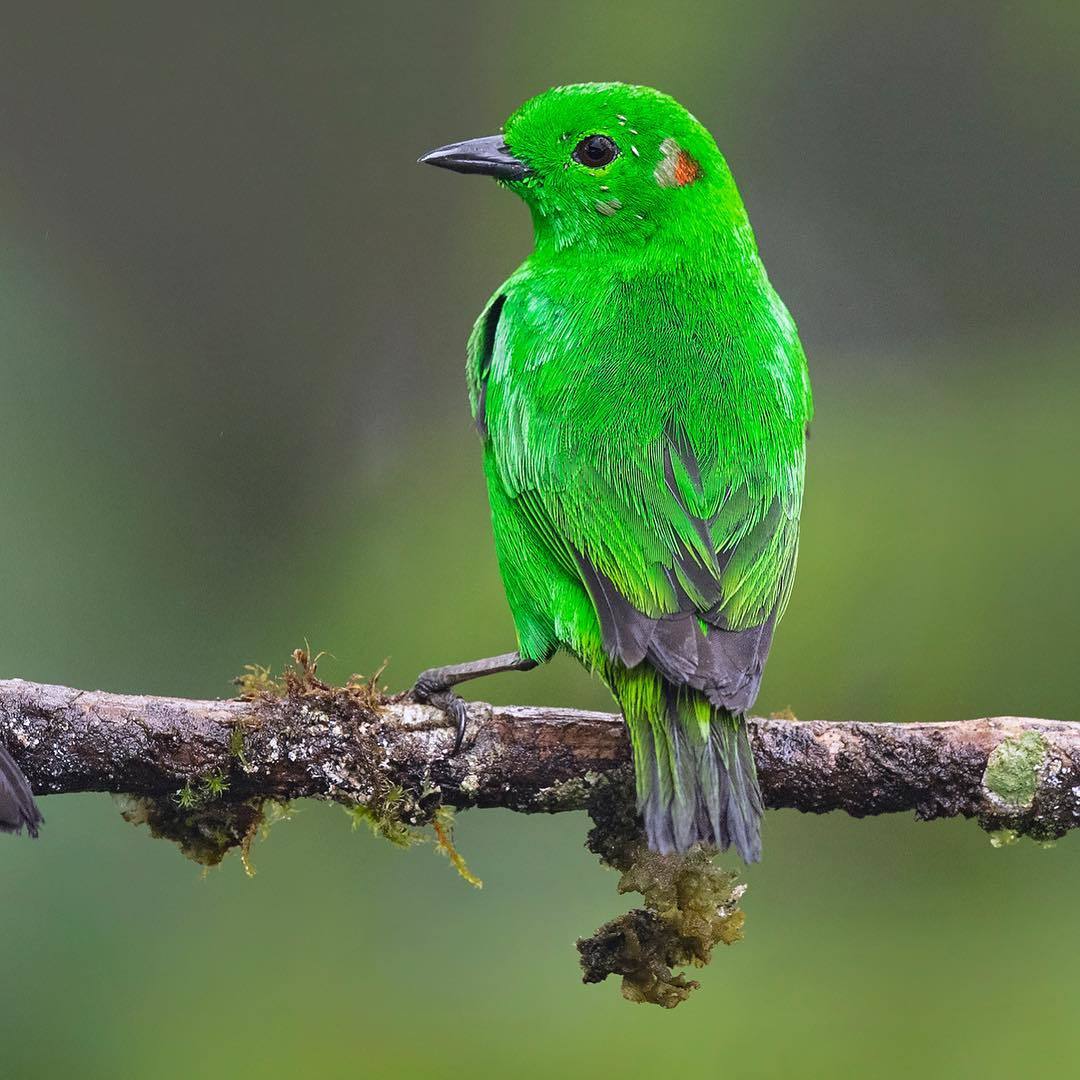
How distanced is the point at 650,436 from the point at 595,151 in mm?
1042

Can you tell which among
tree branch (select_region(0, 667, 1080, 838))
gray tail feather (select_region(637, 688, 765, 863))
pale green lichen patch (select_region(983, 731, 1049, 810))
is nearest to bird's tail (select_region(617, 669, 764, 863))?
gray tail feather (select_region(637, 688, 765, 863))

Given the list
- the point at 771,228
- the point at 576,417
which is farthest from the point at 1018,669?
the point at 576,417

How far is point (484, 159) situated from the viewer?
14.7 ft

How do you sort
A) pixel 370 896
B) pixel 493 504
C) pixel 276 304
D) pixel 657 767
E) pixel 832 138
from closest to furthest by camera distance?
pixel 657 767 → pixel 493 504 → pixel 370 896 → pixel 276 304 → pixel 832 138

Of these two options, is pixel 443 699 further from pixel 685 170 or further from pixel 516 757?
pixel 685 170

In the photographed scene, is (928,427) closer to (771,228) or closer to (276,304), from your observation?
(771,228)

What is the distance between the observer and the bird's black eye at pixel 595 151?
4.41 meters

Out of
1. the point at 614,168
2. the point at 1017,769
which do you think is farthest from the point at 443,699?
the point at 614,168

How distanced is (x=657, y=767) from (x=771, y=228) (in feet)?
14.7

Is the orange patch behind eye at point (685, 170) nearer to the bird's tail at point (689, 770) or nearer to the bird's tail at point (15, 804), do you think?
the bird's tail at point (689, 770)

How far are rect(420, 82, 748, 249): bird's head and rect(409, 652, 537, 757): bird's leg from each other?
4.10 ft

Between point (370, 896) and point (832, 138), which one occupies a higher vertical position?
point (832, 138)

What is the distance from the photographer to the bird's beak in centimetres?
446

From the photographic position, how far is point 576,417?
12.8ft
